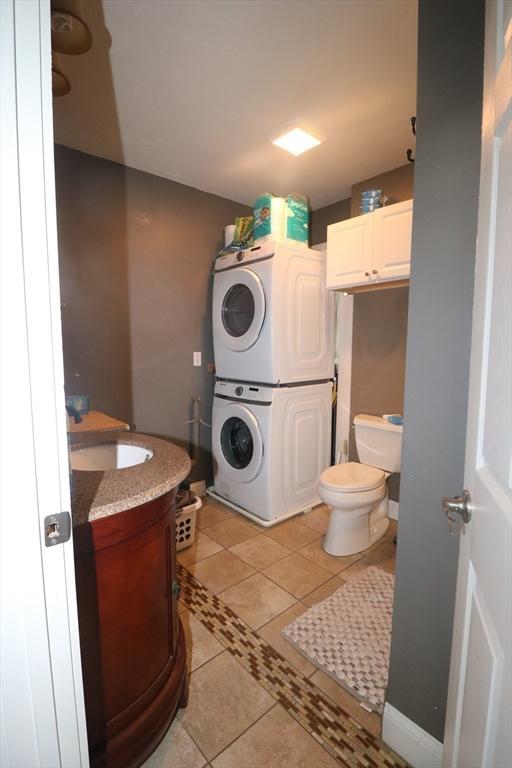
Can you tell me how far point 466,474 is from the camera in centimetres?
74

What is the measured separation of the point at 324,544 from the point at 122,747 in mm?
1493

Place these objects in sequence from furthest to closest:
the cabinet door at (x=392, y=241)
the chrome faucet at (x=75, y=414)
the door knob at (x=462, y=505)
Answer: the cabinet door at (x=392, y=241), the chrome faucet at (x=75, y=414), the door knob at (x=462, y=505)

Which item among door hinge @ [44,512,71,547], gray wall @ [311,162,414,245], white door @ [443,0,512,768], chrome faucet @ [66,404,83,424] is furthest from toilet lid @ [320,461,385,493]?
gray wall @ [311,162,414,245]

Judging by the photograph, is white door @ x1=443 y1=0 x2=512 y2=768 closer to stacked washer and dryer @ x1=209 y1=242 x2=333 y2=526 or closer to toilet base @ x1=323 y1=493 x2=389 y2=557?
toilet base @ x1=323 y1=493 x2=389 y2=557

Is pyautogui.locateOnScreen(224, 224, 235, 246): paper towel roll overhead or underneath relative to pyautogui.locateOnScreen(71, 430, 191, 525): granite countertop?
overhead

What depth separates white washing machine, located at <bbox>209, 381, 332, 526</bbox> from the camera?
240 centimetres

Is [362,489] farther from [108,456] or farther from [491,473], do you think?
[491,473]

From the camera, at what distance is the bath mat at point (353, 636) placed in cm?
133

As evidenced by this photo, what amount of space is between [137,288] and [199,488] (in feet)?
5.31

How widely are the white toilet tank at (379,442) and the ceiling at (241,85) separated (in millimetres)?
1687

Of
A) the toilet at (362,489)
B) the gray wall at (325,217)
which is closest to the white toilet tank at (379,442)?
the toilet at (362,489)

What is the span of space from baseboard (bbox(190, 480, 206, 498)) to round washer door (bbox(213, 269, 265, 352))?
1.15m

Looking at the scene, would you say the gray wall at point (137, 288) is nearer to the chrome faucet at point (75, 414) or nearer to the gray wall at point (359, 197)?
the chrome faucet at point (75, 414)

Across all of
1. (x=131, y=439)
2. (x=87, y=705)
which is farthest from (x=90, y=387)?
(x=87, y=705)
